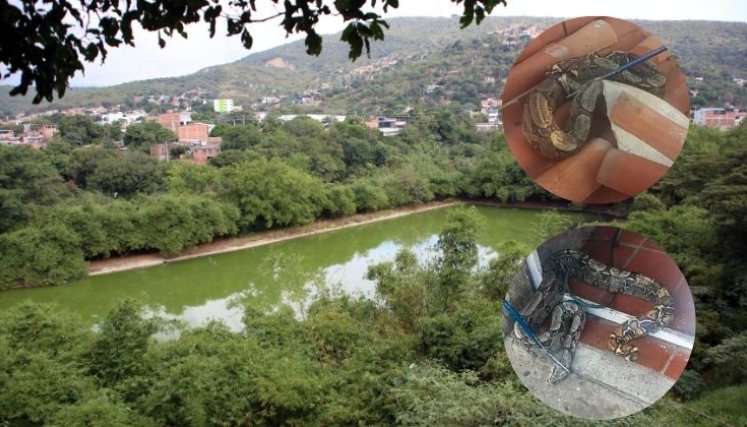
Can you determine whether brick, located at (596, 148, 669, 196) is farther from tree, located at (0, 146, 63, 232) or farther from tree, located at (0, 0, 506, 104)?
tree, located at (0, 146, 63, 232)

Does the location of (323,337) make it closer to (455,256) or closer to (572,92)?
(455,256)

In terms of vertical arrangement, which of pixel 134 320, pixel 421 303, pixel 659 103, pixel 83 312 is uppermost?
pixel 659 103

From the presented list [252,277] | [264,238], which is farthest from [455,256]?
[264,238]

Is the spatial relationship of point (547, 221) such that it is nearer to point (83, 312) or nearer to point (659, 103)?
point (659, 103)

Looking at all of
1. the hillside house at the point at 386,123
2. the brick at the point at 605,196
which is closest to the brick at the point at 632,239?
the brick at the point at 605,196

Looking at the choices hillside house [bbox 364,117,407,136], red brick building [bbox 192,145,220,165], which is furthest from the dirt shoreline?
hillside house [bbox 364,117,407,136]

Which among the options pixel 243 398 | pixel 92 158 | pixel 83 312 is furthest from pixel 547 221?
pixel 92 158

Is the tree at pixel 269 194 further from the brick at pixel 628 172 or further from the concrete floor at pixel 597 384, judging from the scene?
the brick at pixel 628 172
